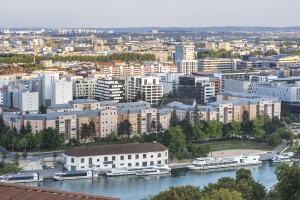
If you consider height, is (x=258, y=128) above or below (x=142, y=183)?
above

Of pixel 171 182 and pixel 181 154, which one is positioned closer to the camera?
pixel 171 182

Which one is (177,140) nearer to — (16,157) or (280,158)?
(280,158)

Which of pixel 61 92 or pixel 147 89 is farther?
pixel 147 89

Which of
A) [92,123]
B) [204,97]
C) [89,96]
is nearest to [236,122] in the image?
[92,123]

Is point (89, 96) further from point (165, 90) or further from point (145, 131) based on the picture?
point (145, 131)

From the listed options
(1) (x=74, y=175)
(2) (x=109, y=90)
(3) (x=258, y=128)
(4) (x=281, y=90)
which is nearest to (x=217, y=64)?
(4) (x=281, y=90)

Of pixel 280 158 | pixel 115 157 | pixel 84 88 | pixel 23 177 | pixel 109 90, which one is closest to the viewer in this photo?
pixel 23 177

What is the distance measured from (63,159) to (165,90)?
6963 millimetres

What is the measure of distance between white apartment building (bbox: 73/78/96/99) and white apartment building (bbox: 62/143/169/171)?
19.6 ft

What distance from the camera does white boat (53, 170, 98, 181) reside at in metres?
7.39

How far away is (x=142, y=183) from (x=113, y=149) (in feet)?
2.90

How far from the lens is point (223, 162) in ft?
26.6

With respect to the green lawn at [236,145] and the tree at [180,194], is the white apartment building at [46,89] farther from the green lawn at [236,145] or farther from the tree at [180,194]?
the tree at [180,194]

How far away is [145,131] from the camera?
392 inches
